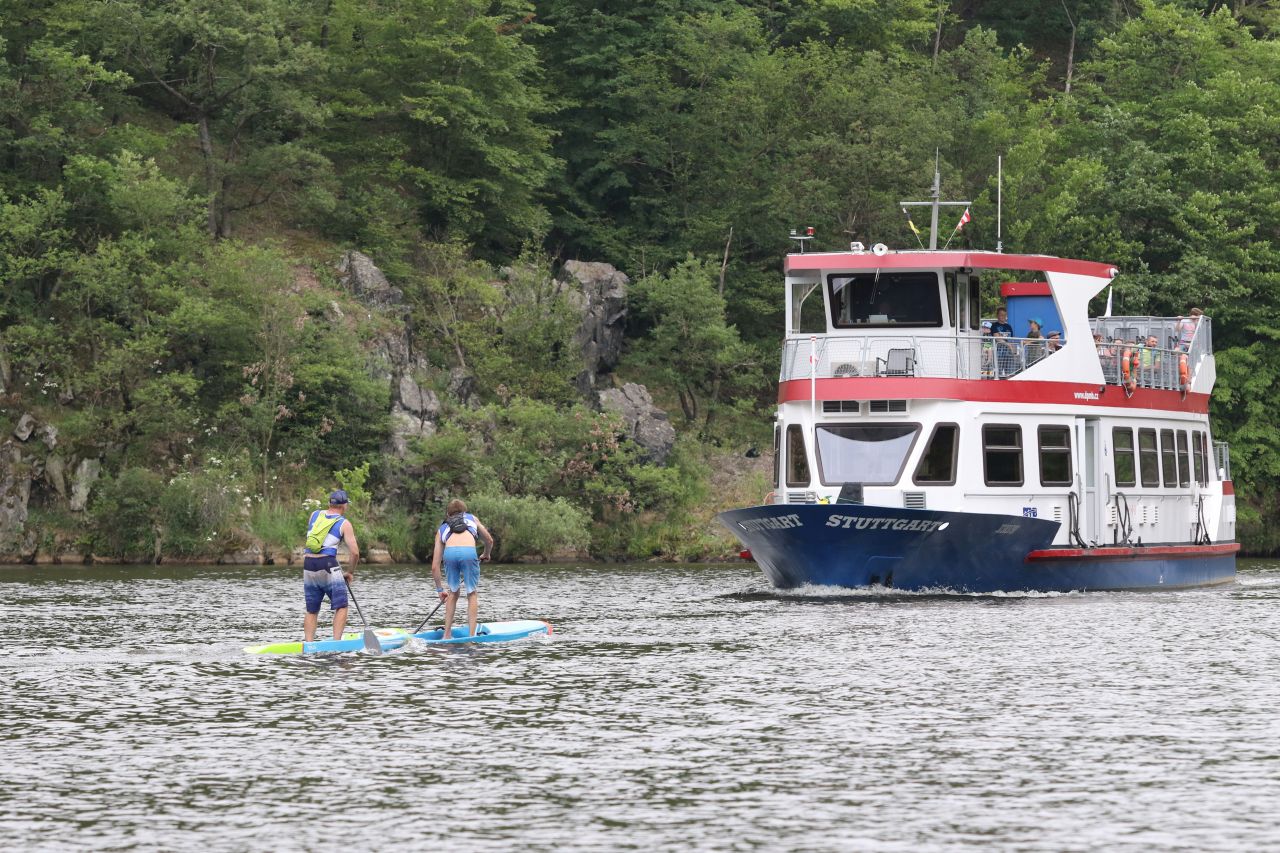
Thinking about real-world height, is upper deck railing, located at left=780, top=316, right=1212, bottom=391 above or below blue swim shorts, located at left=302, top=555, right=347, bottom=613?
above

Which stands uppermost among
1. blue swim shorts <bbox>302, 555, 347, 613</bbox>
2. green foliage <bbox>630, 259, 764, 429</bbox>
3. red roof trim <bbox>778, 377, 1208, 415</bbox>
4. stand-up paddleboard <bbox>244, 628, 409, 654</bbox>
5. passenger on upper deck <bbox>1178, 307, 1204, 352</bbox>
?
green foliage <bbox>630, 259, 764, 429</bbox>

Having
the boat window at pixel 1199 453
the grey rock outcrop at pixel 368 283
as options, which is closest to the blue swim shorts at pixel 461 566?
the boat window at pixel 1199 453

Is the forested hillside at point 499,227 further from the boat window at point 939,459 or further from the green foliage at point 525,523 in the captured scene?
the boat window at point 939,459

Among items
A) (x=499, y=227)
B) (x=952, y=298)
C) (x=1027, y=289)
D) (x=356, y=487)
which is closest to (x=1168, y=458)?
(x=1027, y=289)

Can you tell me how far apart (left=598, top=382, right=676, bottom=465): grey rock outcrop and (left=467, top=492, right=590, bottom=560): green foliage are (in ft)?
19.5

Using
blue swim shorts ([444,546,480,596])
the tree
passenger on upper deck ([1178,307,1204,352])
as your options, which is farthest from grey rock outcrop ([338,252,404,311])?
blue swim shorts ([444,546,480,596])

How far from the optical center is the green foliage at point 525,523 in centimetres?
5462

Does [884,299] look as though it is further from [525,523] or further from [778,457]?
[525,523]

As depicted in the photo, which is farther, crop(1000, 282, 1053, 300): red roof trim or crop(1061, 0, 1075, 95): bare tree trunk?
crop(1061, 0, 1075, 95): bare tree trunk

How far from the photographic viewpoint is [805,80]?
7381cm

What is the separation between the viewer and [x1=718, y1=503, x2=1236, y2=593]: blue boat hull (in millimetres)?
35281

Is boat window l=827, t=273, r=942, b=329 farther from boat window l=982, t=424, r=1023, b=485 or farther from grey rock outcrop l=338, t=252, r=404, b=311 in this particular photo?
grey rock outcrop l=338, t=252, r=404, b=311

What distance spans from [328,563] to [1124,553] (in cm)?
1932

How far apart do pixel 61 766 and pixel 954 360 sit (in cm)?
2457
